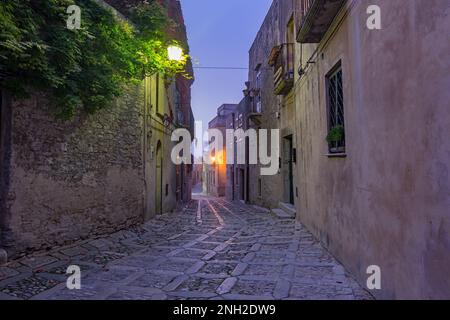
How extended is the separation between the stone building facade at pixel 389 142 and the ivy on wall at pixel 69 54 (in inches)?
147

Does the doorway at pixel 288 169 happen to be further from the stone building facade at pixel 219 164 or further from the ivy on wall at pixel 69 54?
the stone building facade at pixel 219 164

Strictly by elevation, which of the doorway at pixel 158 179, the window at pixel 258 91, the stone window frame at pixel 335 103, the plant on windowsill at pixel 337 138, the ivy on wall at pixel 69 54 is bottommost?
the doorway at pixel 158 179

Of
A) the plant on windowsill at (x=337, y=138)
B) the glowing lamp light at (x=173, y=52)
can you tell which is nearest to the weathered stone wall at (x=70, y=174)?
the glowing lamp light at (x=173, y=52)

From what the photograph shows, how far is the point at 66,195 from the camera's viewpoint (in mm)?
6156

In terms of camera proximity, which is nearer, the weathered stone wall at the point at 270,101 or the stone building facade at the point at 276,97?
the stone building facade at the point at 276,97

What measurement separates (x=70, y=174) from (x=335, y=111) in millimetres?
4697

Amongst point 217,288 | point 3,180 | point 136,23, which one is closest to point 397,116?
point 217,288

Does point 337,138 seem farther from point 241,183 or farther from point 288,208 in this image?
point 241,183

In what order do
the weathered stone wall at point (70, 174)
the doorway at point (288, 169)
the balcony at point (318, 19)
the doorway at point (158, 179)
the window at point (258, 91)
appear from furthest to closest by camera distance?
the window at point (258, 91)
the doorway at point (158, 179)
the doorway at point (288, 169)
the weathered stone wall at point (70, 174)
the balcony at point (318, 19)

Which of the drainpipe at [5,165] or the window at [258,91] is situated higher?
the window at [258,91]

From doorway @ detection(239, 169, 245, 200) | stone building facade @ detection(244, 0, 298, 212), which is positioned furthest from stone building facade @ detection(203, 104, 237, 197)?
stone building facade @ detection(244, 0, 298, 212)

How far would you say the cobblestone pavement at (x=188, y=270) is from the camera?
3887mm

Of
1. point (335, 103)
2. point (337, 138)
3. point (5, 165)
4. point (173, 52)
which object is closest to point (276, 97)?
point (173, 52)

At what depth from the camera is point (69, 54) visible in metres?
5.50
